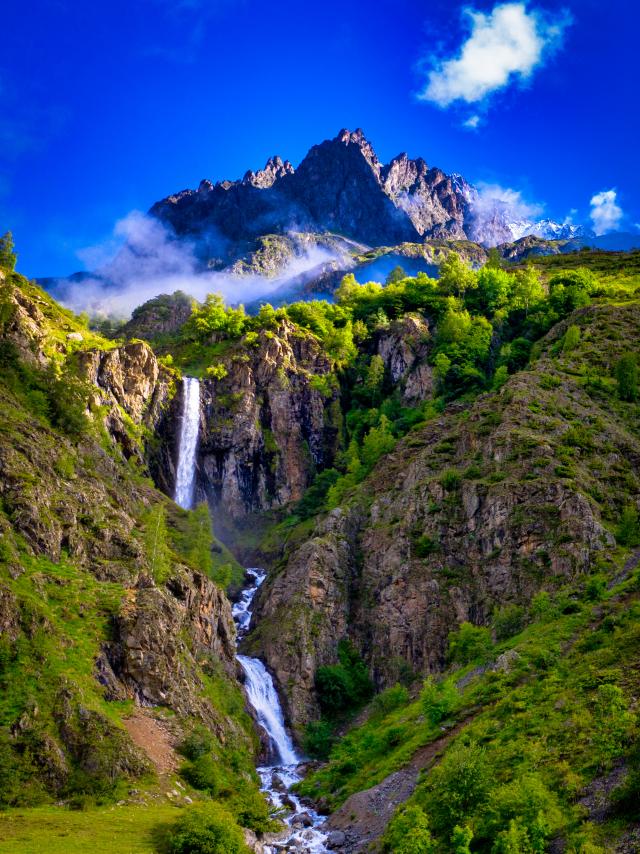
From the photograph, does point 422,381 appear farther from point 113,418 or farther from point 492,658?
point 492,658

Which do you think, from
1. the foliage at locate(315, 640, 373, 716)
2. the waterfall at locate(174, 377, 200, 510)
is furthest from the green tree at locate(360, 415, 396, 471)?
the foliage at locate(315, 640, 373, 716)

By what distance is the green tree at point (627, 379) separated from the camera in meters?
103

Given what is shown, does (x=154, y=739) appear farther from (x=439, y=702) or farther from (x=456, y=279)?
(x=456, y=279)

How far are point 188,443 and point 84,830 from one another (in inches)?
3636

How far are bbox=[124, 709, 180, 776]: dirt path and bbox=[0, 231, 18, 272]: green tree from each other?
8566 cm

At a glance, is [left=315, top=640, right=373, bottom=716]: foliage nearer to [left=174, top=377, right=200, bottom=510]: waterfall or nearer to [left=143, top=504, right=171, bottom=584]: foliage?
[left=143, top=504, right=171, bottom=584]: foliage

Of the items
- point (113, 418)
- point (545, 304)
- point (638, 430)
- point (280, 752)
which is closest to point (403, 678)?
point (280, 752)

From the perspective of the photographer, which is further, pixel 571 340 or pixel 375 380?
pixel 375 380

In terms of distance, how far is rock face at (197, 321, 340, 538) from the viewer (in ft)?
427

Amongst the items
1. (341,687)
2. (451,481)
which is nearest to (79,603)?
(341,687)

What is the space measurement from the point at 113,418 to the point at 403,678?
6162cm

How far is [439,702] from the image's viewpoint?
2384 inches

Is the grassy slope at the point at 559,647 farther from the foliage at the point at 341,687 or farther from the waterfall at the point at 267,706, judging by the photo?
the foliage at the point at 341,687

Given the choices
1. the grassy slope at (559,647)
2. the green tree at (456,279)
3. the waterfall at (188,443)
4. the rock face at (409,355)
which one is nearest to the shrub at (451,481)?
the grassy slope at (559,647)
